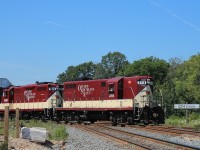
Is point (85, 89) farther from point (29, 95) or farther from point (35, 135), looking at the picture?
point (35, 135)

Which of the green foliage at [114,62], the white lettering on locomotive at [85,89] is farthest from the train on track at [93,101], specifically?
the green foliage at [114,62]

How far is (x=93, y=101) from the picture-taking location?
3028cm

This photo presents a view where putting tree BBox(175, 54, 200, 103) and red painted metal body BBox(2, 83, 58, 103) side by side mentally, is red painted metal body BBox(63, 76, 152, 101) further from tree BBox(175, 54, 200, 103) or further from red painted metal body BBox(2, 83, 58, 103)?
tree BBox(175, 54, 200, 103)

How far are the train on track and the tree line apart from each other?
153 cm

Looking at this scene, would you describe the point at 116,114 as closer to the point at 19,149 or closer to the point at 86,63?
the point at 19,149

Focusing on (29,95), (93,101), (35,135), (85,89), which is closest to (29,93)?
(29,95)

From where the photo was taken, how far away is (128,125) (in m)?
27.5

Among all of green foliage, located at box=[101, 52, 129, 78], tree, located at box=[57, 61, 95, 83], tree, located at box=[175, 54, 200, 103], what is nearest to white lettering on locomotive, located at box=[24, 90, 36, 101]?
tree, located at box=[175, 54, 200, 103]

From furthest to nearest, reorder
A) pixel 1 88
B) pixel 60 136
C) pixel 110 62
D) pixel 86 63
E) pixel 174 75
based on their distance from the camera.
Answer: pixel 86 63 < pixel 110 62 < pixel 174 75 < pixel 1 88 < pixel 60 136

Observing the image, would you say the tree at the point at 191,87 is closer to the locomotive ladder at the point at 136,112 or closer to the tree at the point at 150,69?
the tree at the point at 150,69

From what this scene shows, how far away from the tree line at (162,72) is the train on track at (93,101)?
60.4 inches

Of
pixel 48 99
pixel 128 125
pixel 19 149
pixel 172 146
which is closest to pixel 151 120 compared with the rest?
pixel 128 125

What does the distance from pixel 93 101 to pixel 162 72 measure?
67.8m

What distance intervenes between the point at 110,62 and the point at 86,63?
36.9ft
